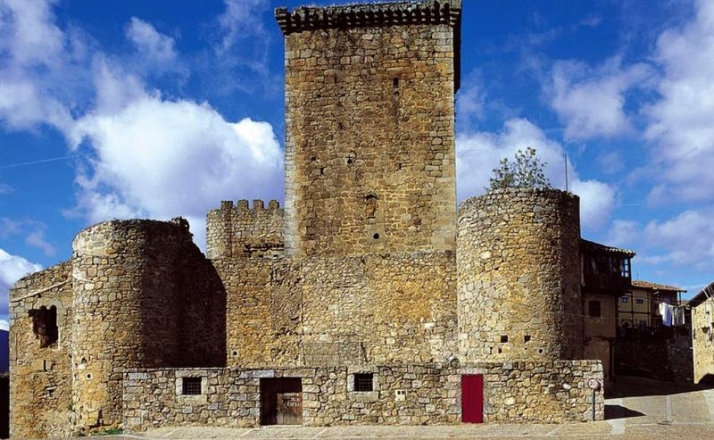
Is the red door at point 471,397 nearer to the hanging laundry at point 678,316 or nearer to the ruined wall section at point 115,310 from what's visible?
the ruined wall section at point 115,310

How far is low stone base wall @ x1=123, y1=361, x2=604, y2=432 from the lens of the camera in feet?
63.3

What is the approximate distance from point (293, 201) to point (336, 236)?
1.55 metres

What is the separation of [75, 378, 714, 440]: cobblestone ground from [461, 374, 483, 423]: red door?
35 cm

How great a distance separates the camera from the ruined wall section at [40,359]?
24594 mm

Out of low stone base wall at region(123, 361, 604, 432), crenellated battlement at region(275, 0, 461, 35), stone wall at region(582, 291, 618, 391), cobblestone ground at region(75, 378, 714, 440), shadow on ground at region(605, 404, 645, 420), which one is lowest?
cobblestone ground at region(75, 378, 714, 440)

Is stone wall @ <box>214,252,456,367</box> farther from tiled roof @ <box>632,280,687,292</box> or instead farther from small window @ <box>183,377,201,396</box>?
tiled roof @ <box>632,280,687,292</box>

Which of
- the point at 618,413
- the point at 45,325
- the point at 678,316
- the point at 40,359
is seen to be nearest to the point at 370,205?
the point at 618,413

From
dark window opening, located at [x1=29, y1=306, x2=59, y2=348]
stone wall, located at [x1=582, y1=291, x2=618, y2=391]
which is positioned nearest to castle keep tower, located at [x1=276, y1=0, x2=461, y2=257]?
stone wall, located at [x1=582, y1=291, x2=618, y2=391]

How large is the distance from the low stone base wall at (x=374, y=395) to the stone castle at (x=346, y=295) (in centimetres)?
3

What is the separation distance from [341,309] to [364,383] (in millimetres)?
3910

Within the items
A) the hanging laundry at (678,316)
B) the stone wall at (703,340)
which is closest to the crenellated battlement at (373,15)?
the stone wall at (703,340)

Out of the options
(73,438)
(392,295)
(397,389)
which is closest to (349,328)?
(392,295)

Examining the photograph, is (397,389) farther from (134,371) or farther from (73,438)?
(73,438)

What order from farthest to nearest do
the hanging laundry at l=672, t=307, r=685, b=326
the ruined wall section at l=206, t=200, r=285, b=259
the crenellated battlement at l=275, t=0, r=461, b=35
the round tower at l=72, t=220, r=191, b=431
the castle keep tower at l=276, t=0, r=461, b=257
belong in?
the hanging laundry at l=672, t=307, r=685, b=326
the ruined wall section at l=206, t=200, r=285, b=259
the crenellated battlement at l=275, t=0, r=461, b=35
the castle keep tower at l=276, t=0, r=461, b=257
the round tower at l=72, t=220, r=191, b=431
